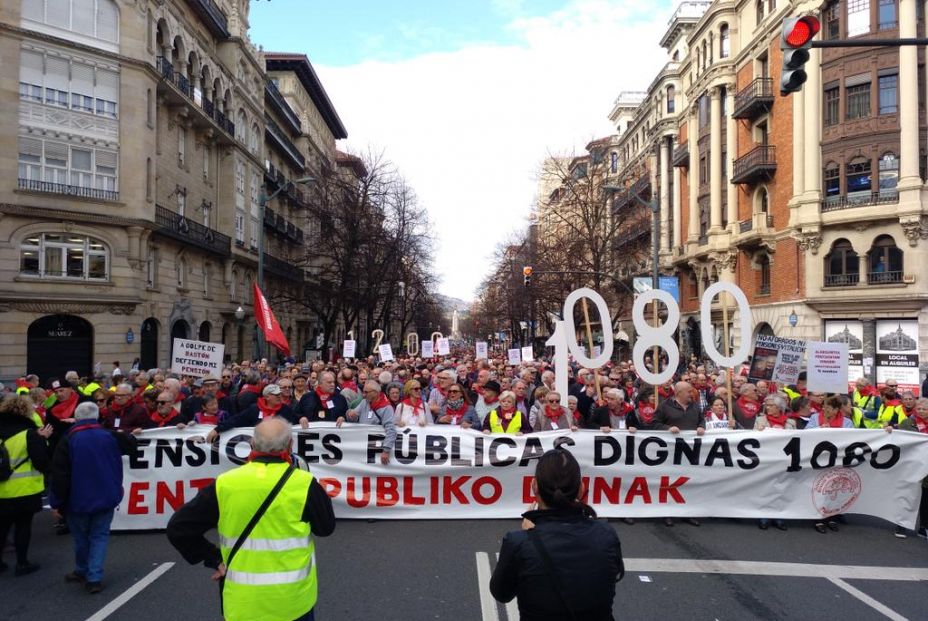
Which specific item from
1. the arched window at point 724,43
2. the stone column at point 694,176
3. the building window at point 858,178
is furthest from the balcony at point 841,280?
the arched window at point 724,43

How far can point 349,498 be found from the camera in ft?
25.3

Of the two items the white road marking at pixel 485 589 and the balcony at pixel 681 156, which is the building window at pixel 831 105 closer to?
the balcony at pixel 681 156

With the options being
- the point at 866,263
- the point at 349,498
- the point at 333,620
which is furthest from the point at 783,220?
the point at 333,620

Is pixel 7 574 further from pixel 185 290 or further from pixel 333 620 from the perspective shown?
pixel 185 290

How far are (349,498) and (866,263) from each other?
30003 mm

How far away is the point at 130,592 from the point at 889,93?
34.3 m

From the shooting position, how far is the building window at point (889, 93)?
29.2m

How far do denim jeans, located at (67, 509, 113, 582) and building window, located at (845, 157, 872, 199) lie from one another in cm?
3284

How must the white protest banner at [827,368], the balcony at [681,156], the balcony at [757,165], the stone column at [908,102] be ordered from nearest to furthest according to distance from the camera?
1. the white protest banner at [827,368]
2. the stone column at [908,102]
3. the balcony at [757,165]
4. the balcony at [681,156]

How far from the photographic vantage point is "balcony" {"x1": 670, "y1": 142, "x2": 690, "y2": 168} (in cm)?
4545

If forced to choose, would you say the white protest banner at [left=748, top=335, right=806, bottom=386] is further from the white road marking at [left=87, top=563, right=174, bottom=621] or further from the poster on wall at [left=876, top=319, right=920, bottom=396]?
the poster on wall at [left=876, top=319, right=920, bottom=396]

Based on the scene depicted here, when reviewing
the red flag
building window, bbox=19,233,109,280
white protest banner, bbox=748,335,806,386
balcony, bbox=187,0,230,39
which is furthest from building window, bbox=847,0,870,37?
building window, bbox=19,233,109,280

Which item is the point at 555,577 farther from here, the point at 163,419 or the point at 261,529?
the point at 163,419

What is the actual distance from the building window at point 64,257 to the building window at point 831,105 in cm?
3211
